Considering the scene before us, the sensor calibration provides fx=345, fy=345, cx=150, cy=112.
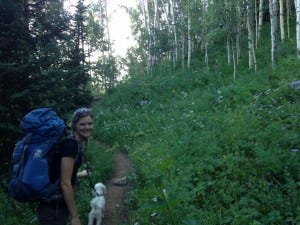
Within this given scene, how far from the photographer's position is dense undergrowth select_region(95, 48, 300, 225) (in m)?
5.39

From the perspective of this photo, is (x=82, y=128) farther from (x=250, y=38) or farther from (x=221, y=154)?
(x=250, y=38)

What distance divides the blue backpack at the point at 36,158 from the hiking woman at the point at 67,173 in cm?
11

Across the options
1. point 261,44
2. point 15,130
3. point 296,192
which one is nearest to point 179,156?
point 296,192

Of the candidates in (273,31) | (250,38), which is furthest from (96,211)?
(250,38)

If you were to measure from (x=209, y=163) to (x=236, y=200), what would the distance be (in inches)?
56.8

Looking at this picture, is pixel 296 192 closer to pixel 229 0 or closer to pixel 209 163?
pixel 209 163

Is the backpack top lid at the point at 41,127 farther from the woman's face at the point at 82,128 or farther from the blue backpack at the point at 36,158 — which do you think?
the woman's face at the point at 82,128

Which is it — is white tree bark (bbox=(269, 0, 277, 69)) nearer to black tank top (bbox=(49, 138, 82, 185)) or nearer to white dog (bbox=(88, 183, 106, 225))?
white dog (bbox=(88, 183, 106, 225))

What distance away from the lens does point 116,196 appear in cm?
841

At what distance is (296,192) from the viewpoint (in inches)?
217

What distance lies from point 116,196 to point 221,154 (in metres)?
2.77

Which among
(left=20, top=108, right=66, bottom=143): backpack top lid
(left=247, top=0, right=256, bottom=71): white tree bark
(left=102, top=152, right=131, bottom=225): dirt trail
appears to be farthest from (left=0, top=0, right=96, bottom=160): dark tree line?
(left=247, top=0, right=256, bottom=71): white tree bark

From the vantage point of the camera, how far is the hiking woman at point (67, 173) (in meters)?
3.36

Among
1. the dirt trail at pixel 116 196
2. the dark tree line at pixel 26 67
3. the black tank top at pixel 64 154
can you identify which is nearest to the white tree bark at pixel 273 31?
the dirt trail at pixel 116 196
